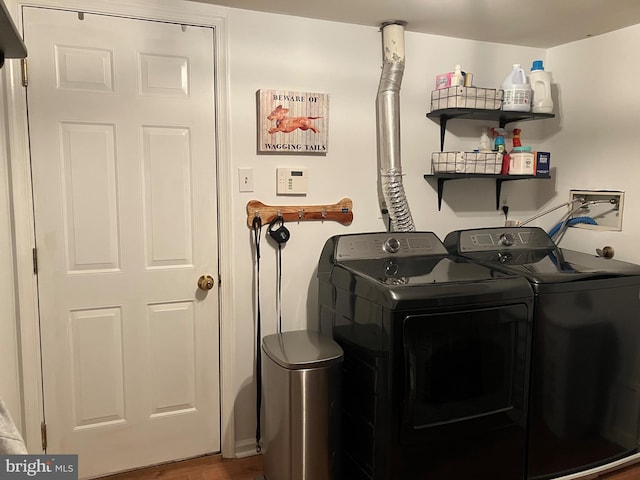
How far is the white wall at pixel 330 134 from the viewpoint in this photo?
2393 millimetres

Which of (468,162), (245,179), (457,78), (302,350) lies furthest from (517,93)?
(302,350)

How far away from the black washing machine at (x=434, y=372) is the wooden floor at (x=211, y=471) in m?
0.51

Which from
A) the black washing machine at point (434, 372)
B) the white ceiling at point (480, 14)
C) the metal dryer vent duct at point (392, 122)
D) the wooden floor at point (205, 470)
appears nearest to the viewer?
the black washing machine at point (434, 372)

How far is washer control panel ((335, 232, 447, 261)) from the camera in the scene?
94.2 inches

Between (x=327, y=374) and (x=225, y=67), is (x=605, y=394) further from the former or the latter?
(x=225, y=67)

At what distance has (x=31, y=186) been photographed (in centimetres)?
211

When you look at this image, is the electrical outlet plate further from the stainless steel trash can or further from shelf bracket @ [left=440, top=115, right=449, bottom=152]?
the stainless steel trash can

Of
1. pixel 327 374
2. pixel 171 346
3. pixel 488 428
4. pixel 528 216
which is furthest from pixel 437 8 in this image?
pixel 171 346

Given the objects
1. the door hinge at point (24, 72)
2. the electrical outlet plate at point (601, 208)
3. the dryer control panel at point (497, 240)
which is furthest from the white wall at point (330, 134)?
the door hinge at point (24, 72)

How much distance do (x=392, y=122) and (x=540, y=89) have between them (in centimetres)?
89

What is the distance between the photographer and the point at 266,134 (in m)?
2.39

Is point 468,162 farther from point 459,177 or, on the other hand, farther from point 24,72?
point 24,72

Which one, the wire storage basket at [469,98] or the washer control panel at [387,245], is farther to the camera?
the wire storage basket at [469,98]

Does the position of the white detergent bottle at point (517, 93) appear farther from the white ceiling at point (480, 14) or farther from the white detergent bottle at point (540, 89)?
the white ceiling at point (480, 14)
